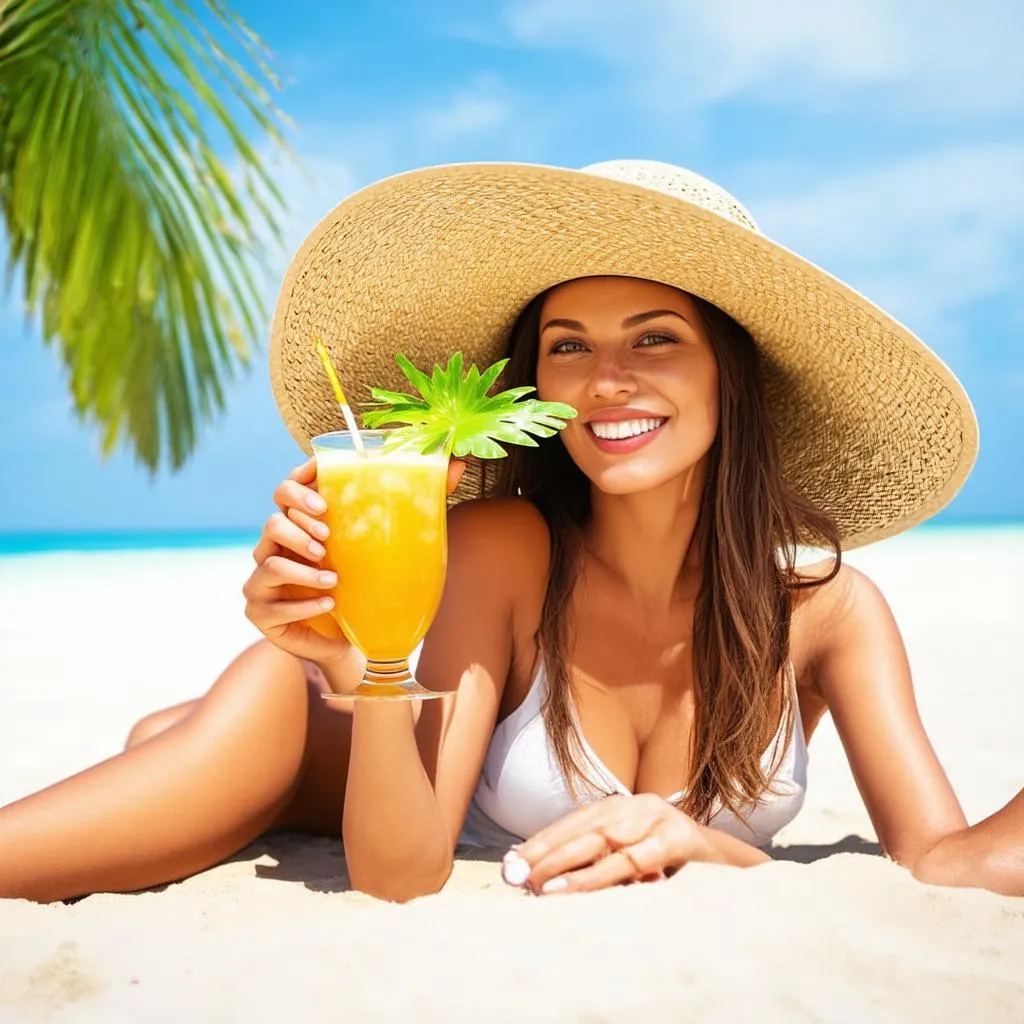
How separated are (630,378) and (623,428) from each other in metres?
0.11

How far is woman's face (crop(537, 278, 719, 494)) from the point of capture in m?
2.57

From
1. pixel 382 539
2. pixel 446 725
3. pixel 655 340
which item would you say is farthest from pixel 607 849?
pixel 655 340

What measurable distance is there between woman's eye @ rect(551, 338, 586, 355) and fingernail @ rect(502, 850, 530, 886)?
1225 millimetres

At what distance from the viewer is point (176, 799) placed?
2.51 metres

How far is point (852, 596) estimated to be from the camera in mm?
2734

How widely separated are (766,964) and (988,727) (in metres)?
3.62

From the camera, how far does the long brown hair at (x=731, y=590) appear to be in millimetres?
2631

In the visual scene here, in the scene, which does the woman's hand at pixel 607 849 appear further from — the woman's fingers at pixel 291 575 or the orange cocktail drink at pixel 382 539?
the woman's fingers at pixel 291 575

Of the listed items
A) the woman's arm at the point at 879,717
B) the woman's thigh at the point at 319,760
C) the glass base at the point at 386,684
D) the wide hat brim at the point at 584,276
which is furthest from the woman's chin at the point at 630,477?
the woman's thigh at the point at 319,760

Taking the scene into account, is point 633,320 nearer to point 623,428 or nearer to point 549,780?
point 623,428

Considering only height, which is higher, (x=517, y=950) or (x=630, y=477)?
(x=630, y=477)

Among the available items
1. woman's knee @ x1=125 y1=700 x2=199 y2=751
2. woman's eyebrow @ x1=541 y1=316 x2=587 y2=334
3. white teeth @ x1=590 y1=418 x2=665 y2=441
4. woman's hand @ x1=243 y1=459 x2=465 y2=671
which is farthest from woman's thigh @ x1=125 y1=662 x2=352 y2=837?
woman's eyebrow @ x1=541 y1=316 x2=587 y2=334

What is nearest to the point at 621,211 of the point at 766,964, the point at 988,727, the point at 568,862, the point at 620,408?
the point at 620,408

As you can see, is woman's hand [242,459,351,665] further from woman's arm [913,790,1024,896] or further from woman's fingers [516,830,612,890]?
woman's arm [913,790,1024,896]
